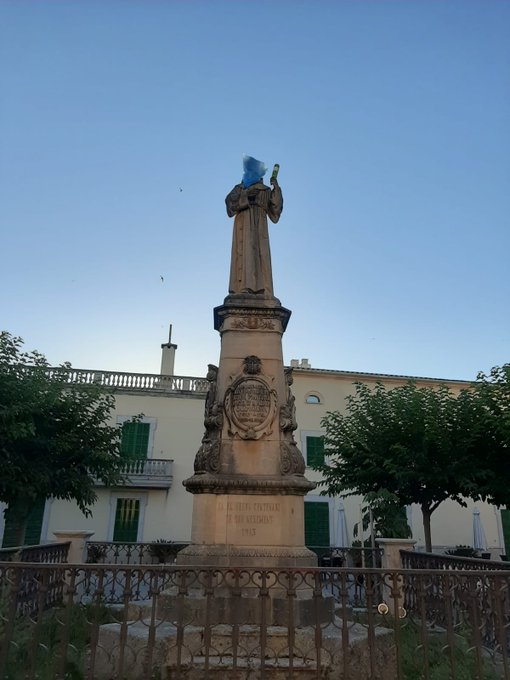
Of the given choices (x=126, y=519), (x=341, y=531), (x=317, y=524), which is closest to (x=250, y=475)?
(x=341, y=531)

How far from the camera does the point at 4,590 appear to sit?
4129 mm

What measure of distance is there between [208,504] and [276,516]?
0.87 m

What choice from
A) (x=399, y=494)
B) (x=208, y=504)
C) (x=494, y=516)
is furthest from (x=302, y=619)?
(x=494, y=516)

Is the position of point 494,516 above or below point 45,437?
below

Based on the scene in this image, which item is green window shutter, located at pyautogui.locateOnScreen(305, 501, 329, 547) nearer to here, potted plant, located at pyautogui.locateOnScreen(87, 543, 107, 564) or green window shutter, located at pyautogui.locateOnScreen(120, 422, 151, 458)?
green window shutter, located at pyautogui.locateOnScreen(120, 422, 151, 458)

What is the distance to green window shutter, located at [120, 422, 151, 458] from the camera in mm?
20594

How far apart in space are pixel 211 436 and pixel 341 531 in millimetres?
14853

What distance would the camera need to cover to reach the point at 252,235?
26.2 feet

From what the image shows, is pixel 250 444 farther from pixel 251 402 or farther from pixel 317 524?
pixel 317 524

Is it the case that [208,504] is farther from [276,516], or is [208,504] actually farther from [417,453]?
[417,453]

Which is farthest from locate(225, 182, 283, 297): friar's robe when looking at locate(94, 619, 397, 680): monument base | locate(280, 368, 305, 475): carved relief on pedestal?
locate(94, 619, 397, 680): monument base

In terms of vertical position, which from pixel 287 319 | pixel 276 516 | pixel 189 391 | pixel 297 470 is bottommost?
pixel 276 516

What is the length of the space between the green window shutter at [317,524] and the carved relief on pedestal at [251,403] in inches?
594

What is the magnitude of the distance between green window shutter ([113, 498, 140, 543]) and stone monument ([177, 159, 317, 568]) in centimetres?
1441
